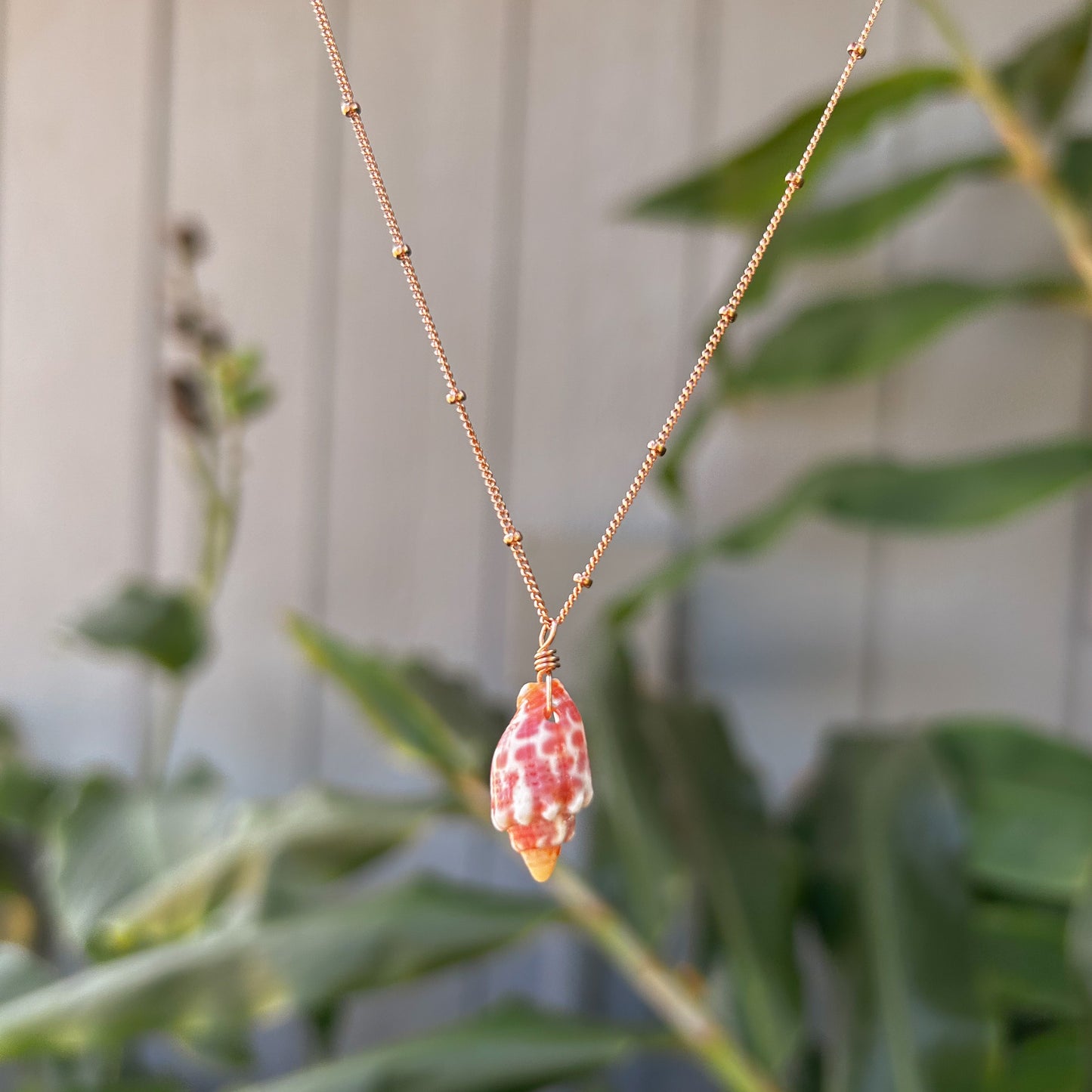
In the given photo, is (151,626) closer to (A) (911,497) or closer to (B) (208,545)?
(B) (208,545)

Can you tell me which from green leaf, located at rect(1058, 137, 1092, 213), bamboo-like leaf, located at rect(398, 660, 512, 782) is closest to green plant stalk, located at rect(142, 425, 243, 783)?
bamboo-like leaf, located at rect(398, 660, 512, 782)

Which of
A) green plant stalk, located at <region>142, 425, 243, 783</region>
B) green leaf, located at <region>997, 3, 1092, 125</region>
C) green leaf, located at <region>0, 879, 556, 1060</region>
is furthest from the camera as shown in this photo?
green plant stalk, located at <region>142, 425, 243, 783</region>

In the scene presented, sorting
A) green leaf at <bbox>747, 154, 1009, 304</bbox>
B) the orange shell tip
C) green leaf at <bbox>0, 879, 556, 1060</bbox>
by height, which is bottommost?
green leaf at <bbox>0, 879, 556, 1060</bbox>

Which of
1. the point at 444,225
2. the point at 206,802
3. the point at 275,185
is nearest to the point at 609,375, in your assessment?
the point at 444,225

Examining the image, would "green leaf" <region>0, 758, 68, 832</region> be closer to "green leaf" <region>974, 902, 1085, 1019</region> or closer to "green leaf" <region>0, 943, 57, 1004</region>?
"green leaf" <region>0, 943, 57, 1004</region>

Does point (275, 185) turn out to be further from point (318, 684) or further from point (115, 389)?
point (318, 684)

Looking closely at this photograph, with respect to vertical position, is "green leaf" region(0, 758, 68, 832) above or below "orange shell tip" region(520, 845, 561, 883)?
below

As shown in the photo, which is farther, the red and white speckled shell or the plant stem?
the plant stem

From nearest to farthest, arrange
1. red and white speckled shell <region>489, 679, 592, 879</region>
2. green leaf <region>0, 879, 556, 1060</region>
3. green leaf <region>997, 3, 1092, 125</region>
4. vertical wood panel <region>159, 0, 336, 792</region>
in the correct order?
red and white speckled shell <region>489, 679, 592, 879</region> < green leaf <region>0, 879, 556, 1060</region> < green leaf <region>997, 3, 1092, 125</region> < vertical wood panel <region>159, 0, 336, 792</region>
